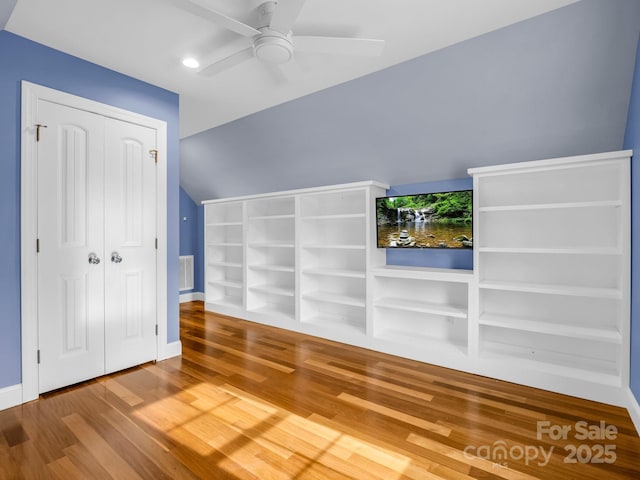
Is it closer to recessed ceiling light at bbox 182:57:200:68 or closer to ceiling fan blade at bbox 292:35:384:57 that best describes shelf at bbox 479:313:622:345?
ceiling fan blade at bbox 292:35:384:57

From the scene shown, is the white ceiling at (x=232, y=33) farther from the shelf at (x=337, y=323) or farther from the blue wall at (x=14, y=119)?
the shelf at (x=337, y=323)

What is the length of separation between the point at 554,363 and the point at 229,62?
354 centimetres

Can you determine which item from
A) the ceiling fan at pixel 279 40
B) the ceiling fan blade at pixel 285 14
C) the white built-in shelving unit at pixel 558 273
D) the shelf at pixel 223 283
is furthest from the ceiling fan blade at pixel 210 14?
the shelf at pixel 223 283

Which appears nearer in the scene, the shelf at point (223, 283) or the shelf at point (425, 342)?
the shelf at point (425, 342)

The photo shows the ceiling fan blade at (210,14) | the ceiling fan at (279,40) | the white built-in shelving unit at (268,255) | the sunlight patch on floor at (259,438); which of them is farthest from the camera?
the white built-in shelving unit at (268,255)

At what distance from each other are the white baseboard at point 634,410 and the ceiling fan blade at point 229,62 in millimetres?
3411

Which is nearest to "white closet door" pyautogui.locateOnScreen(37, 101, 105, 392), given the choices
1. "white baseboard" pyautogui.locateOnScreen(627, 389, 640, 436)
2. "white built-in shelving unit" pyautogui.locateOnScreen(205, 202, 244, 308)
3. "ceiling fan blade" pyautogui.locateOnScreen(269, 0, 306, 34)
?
"ceiling fan blade" pyautogui.locateOnScreen(269, 0, 306, 34)

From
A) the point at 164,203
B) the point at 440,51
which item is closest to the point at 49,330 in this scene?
the point at 164,203

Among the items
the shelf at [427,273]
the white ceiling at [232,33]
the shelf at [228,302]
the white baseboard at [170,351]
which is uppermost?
the white ceiling at [232,33]

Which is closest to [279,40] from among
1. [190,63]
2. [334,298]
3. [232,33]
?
[232,33]

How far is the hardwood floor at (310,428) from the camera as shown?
67.8 inches

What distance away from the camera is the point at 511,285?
2803 millimetres

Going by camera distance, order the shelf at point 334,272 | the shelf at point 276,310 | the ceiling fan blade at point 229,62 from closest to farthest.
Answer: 1. the ceiling fan blade at point 229,62
2. the shelf at point 334,272
3. the shelf at point 276,310

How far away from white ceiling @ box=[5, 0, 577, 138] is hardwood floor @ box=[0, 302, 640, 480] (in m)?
2.47
